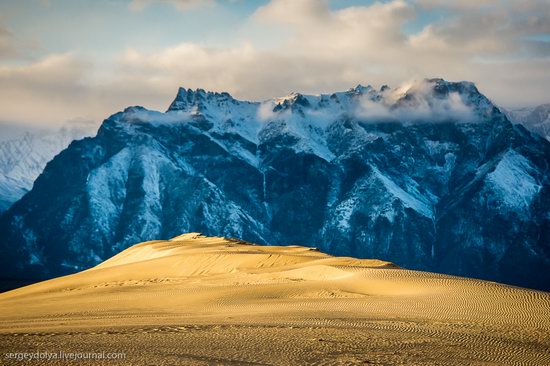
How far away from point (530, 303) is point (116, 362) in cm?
2592

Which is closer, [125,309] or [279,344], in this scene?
[279,344]

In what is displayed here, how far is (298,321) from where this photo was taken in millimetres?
35344

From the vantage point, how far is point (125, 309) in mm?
43031

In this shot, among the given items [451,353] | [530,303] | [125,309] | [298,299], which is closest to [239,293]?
[298,299]

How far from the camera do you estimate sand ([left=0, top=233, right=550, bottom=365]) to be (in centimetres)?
2697

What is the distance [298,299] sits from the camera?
4675cm

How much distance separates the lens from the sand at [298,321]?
2697 centimetres

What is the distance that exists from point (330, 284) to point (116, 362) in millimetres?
30574

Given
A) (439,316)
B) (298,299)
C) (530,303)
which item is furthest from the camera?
(298,299)

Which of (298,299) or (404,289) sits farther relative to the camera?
(404,289)

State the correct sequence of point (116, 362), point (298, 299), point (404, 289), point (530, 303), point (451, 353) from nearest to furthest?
1. point (116, 362)
2. point (451, 353)
3. point (530, 303)
4. point (298, 299)
5. point (404, 289)

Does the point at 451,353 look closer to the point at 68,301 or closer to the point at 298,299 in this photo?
the point at 298,299

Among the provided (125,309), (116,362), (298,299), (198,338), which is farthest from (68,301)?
(116,362)

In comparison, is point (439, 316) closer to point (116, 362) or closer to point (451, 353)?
point (451, 353)
